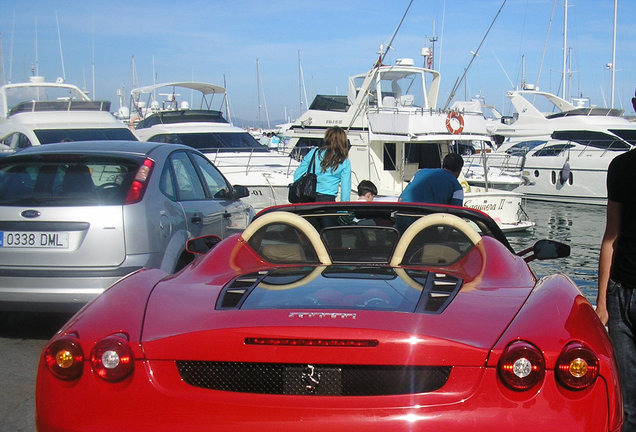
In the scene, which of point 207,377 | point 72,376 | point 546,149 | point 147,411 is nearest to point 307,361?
point 207,377

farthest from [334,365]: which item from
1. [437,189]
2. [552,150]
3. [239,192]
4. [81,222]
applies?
[552,150]

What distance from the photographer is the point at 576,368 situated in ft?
7.66

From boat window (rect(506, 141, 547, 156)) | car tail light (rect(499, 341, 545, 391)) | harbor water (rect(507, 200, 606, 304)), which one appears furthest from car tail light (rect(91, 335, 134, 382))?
boat window (rect(506, 141, 547, 156))

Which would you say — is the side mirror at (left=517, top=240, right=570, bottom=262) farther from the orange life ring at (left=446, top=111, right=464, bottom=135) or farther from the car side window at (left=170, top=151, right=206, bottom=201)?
the orange life ring at (left=446, top=111, right=464, bottom=135)

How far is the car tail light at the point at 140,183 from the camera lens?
212 inches

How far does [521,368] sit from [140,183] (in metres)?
3.87

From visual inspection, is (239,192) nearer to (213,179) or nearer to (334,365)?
(213,179)

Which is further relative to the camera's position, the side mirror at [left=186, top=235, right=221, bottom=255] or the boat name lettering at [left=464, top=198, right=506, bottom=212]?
the boat name lettering at [left=464, top=198, right=506, bottom=212]

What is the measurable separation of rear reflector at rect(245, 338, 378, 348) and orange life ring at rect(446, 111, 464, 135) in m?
14.5

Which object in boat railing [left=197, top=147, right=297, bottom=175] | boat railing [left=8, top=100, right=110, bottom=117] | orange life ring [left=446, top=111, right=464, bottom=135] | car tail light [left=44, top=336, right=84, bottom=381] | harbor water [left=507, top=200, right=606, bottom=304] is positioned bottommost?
harbor water [left=507, top=200, right=606, bottom=304]

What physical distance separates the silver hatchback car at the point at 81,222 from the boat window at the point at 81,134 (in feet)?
25.3

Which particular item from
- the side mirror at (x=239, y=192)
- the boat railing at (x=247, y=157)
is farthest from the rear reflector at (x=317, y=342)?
the boat railing at (x=247, y=157)

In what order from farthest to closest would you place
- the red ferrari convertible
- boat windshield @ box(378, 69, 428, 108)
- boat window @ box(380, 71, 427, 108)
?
boat window @ box(380, 71, 427, 108), boat windshield @ box(378, 69, 428, 108), the red ferrari convertible

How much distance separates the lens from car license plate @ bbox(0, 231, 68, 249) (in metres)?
5.13
